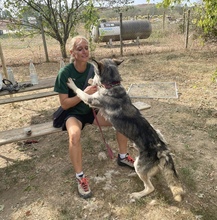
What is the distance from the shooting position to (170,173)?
2.70 meters

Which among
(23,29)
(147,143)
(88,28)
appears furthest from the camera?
(23,29)

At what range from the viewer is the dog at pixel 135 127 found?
2.74 m

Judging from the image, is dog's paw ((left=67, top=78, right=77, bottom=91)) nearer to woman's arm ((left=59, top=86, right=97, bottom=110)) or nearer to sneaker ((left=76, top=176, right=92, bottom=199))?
woman's arm ((left=59, top=86, right=97, bottom=110))

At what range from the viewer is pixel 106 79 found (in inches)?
122

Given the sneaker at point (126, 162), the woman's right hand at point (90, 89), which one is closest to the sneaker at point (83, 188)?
the sneaker at point (126, 162)

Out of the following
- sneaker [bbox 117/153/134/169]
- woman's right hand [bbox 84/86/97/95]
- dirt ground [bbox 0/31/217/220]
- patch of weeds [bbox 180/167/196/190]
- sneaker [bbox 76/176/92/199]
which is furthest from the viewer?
sneaker [bbox 117/153/134/169]

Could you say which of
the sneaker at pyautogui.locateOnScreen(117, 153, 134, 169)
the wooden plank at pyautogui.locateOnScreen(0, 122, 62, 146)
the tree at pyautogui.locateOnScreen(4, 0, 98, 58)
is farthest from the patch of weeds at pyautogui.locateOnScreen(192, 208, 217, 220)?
the tree at pyautogui.locateOnScreen(4, 0, 98, 58)

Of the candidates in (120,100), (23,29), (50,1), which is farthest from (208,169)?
(23,29)

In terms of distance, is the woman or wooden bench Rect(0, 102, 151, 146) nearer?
the woman

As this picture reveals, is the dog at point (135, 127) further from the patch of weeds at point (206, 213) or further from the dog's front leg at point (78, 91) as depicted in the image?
Answer: the patch of weeds at point (206, 213)

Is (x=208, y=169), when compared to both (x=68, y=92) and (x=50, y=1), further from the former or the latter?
(x=50, y=1)

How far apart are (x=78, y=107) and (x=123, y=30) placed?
44.6ft

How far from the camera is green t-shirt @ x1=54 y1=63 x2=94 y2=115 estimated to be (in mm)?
3281

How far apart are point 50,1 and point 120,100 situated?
847cm
